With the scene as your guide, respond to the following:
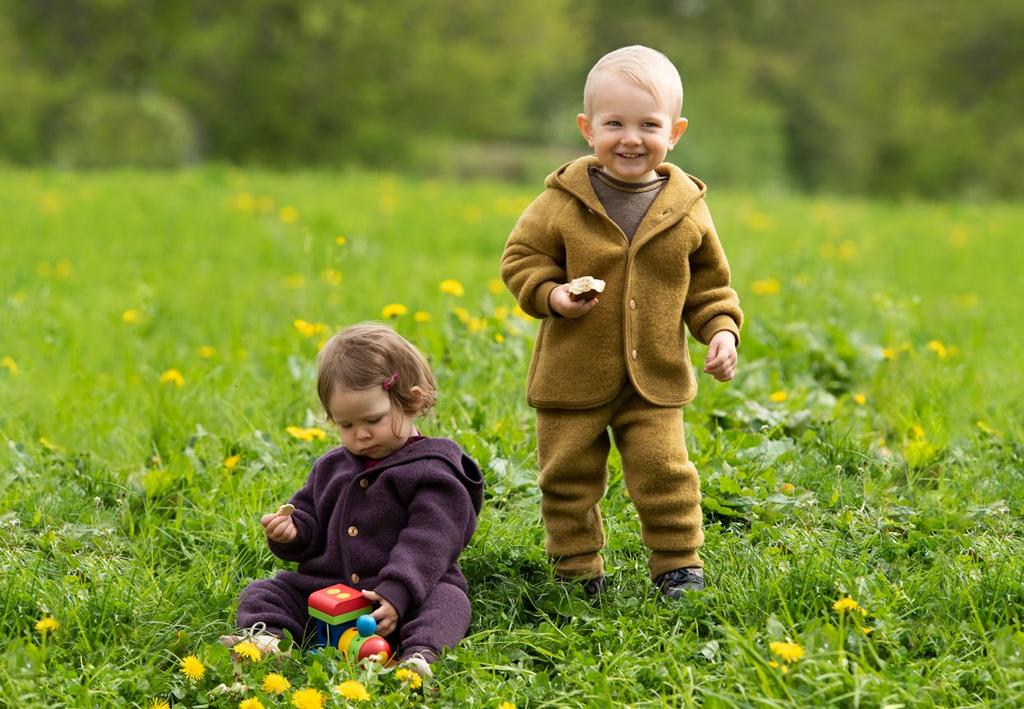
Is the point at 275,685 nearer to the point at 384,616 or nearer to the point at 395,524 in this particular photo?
the point at 384,616

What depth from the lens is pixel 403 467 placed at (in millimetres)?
3016

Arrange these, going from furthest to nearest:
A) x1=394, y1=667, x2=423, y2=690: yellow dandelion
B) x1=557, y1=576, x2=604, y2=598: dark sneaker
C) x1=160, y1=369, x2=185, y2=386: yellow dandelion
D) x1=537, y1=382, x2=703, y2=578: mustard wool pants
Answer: x1=160, y1=369, x2=185, y2=386: yellow dandelion → x1=557, y1=576, x2=604, y2=598: dark sneaker → x1=537, y1=382, x2=703, y2=578: mustard wool pants → x1=394, y1=667, x2=423, y2=690: yellow dandelion

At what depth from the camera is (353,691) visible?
252 cm

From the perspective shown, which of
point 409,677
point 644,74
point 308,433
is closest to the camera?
point 409,677

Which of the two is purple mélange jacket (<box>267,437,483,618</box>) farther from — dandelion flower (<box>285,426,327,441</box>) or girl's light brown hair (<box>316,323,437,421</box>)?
dandelion flower (<box>285,426,327,441</box>)

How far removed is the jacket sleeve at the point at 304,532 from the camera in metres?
3.07

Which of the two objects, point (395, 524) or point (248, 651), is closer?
point (248, 651)

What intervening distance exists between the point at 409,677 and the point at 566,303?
37.2 inches

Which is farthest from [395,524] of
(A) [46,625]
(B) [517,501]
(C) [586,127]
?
(C) [586,127]

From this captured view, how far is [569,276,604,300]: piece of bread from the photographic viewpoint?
2857mm

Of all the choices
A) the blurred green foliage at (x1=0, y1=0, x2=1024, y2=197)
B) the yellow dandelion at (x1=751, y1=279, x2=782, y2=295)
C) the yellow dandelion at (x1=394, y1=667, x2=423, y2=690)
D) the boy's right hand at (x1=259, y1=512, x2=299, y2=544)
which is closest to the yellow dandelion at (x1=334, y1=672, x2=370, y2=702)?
the yellow dandelion at (x1=394, y1=667, x2=423, y2=690)

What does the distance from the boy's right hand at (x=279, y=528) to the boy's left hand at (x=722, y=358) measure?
1111 millimetres

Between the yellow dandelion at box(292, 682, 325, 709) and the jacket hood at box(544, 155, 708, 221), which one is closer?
the yellow dandelion at box(292, 682, 325, 709)

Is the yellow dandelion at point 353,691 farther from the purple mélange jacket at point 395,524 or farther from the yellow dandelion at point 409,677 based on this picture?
the purple mélange jacket at point 395,524
